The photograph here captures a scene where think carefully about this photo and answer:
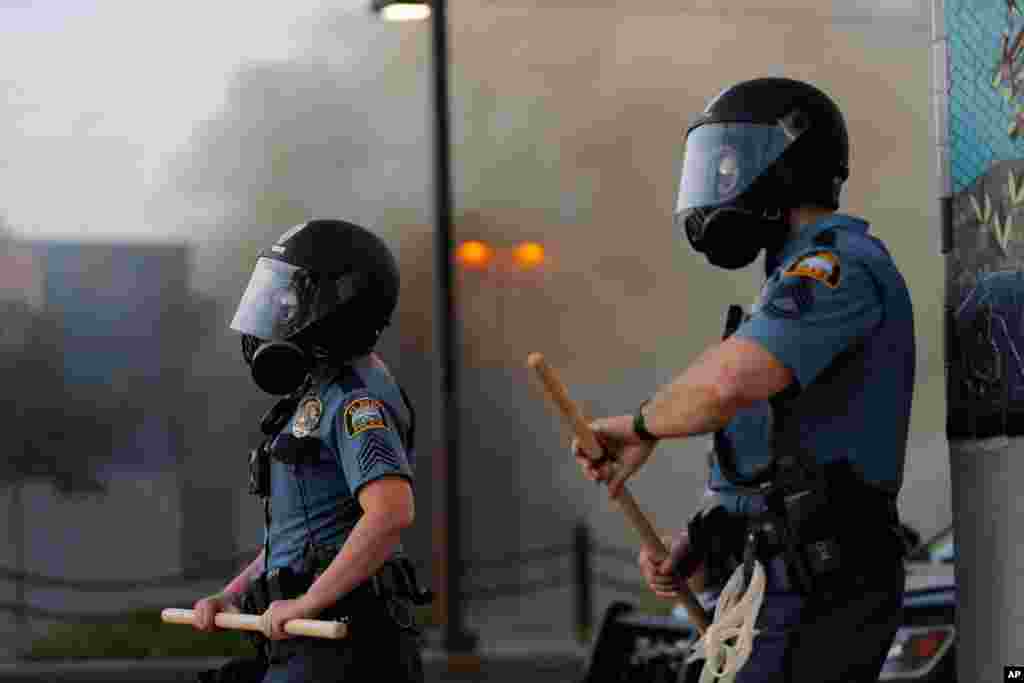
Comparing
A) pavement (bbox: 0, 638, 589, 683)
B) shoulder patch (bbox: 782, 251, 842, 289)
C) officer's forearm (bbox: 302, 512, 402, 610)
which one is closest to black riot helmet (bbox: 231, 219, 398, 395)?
officer's forearm (bbox: 302, 512, 402, 610)

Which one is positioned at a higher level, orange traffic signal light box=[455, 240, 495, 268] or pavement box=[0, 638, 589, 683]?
orange traffic signal light box=[455, 240, 495, 268]

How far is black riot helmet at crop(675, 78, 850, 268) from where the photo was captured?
3648 mm

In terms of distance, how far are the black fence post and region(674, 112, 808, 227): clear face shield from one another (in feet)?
30.5

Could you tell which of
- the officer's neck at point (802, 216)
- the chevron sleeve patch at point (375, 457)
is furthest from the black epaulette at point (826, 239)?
the chevron sleeve patch at point (375, 457)

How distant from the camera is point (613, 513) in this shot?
12.8 meters

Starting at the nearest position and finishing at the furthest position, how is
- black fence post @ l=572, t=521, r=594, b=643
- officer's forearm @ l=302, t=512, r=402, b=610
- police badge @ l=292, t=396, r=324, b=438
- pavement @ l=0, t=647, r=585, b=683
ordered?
officer's forearm @ l=302, t=512, r=402, b=610 < police badge @ l=292, t=396, r=324, b=438 < pavement @ l=0, t=647, r=585, b=683 < black fence post @ l=572, t=521, r=594, b=643

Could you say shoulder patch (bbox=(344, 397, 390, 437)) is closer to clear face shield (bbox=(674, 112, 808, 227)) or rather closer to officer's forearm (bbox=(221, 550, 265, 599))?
officer's forearm (bbox=(221, 550, 265, 599))

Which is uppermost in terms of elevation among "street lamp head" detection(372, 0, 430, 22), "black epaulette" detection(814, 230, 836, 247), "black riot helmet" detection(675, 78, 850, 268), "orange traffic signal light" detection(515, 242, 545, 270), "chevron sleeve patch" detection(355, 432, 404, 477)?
"black riot helmet" detection(675, 78, 850, 268)

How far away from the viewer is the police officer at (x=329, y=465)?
13.0 ft

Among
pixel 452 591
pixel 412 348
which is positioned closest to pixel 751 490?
pixel 452 591

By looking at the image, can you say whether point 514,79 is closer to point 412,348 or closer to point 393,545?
point 412,348

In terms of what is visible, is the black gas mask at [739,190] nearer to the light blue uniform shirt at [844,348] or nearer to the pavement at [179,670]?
the light blue uniform shirt at [844,348]

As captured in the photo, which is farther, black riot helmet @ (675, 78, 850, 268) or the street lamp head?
the street lamp head

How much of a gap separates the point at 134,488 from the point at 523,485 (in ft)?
8.72
